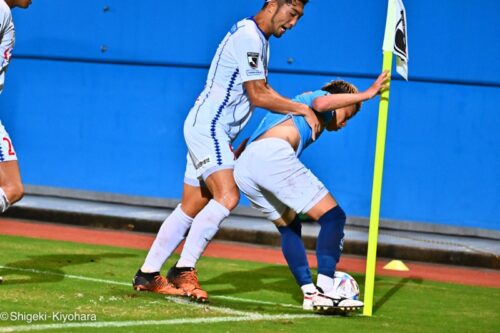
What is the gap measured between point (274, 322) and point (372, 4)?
9.63 metres

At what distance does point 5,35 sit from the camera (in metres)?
8.74

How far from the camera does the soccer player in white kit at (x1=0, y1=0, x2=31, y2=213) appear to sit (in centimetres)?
864

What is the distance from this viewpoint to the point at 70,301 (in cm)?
836

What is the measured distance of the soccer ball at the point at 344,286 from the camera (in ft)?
27.9

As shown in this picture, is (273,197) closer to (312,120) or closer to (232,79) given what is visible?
(312,120)

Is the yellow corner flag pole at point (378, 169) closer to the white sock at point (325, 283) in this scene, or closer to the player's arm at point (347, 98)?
the player's arm at point (347, 98)

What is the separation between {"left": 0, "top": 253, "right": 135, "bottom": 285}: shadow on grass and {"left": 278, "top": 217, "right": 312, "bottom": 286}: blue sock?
6.47ft

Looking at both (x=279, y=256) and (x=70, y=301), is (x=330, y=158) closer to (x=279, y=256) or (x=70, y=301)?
(x=279, y=256)

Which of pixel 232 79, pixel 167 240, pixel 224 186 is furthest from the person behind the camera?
pixel 167 240

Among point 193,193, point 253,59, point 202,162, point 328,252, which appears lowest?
point 328,252

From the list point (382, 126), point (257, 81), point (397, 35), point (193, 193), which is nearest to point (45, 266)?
point (193, 193)

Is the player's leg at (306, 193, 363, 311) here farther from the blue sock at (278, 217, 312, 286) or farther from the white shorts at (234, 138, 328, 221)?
the blue sock at (278, 217, 312, 286)

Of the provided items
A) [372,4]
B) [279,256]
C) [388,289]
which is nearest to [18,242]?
[279,256]

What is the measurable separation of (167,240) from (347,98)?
1.89m
